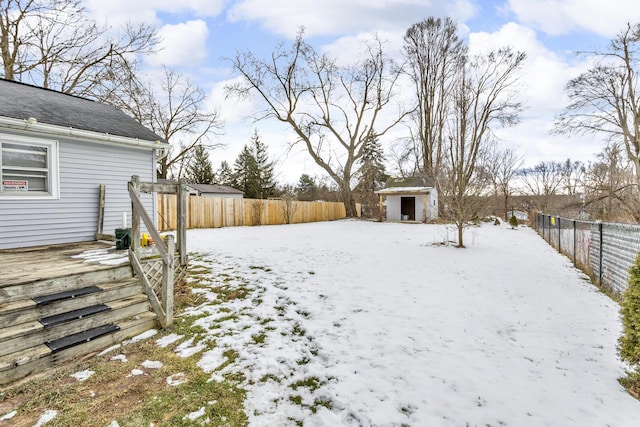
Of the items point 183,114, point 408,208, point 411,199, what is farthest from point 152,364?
point 183,114

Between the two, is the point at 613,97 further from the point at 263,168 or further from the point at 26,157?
the point at 263,168

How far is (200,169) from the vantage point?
109 ft

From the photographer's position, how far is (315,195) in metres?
33.3

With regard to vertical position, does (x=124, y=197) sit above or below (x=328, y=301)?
above

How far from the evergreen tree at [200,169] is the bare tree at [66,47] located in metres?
20.8

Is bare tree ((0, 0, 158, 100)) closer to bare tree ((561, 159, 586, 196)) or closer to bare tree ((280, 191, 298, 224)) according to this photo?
bare tree ((280, 191, 298, 224))

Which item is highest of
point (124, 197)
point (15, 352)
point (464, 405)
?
point (124, 197)

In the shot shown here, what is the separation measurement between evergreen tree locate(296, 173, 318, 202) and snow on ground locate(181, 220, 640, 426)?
91.2 ft

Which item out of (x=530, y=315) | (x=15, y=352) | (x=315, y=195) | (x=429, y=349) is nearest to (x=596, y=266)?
(x=530, y=315)

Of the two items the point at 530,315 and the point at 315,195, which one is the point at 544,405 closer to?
the point at 530,315

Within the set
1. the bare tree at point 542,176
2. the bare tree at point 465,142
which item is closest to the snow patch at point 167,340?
the bare tree at point 465,142

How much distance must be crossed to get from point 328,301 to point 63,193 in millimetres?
5645

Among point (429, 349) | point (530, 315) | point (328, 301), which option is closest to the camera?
point (429, 349)

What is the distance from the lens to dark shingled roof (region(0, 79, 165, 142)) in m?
5.25
